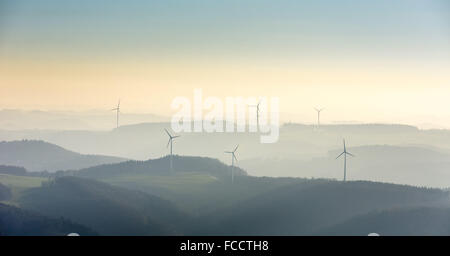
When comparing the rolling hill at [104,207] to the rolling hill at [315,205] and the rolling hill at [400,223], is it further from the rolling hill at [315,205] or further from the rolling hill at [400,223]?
the rolling hill at [400,223]

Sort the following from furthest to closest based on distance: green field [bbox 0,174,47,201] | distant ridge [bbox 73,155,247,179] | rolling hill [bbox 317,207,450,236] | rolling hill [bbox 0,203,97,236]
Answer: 1. distant ridge [bbox 73,155,247,179]
2. green field [bbox 0,174,47,201]
3. rolling hill [bbox 317,207,450,236]
4. rolling hill [bbox 0,203,97,236]

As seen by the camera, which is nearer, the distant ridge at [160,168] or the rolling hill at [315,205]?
the rolling hill at [315,205]

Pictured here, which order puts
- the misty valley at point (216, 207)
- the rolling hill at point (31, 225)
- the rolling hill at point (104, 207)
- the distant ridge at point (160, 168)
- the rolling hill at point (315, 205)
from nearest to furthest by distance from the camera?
the rolling hill at point (31, 225) < the misty valley at point (216, 207) < the rolling hill at point (104, 207) < the rolling hill at point (315, 205) < the distant ridge at point (160, 168)

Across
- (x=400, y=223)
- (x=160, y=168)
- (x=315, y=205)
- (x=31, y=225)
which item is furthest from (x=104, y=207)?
(x=160, y=168)

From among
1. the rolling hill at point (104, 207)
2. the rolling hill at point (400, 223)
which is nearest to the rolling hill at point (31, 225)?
the rolling hill at point (104, 207)

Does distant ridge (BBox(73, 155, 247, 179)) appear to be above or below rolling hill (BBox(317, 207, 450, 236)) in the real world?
above

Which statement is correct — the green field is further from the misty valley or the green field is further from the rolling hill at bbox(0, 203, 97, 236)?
the rolling hill at bbox(0, 203, 97, 236)

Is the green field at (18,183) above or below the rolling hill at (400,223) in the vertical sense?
above

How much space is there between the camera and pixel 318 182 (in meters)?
116

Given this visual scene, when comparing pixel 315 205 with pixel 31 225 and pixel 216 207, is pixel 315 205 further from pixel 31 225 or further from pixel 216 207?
pixel 31 225

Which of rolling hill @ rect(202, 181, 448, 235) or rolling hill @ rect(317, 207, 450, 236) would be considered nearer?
rolling hill @ rect(317, 207, 450, 236)

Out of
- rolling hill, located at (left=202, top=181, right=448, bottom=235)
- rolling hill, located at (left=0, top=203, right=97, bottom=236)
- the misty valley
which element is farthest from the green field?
rolling hill, located at (left=202, top=181, right=448, bottom=235)
